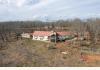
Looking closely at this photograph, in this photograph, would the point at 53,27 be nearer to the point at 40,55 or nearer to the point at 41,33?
the point at 41,33

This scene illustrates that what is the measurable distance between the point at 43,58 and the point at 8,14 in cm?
90

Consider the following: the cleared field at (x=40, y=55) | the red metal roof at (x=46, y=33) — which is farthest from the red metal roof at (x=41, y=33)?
the cleared field at (x=40, y=55)

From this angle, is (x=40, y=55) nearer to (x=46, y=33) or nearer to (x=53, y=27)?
(x=46, y=33)

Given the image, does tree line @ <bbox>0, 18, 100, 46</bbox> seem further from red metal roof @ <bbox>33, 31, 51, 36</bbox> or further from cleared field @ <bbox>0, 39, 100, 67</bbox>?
cleared field @ <bbox>0, 39, 100, 67</bbox>

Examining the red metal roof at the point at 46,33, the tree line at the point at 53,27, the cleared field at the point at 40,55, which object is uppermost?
the tree line at the point at 53,27

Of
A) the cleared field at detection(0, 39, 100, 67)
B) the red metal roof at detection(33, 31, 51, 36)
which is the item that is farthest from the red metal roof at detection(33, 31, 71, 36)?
the cleared field at detection(0, 39, 100, 67)

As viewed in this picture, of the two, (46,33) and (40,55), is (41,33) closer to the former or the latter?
(46,33)

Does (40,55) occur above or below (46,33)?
below

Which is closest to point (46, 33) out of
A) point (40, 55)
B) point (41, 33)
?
point (41, 33)

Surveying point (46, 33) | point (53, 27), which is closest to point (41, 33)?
point (46, 33)

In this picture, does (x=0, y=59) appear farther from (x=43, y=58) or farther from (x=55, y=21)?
(x=55, y=21)

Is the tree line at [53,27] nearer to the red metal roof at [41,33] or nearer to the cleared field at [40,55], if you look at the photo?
the red metal roof at [41,33]

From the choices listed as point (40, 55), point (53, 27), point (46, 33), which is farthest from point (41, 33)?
point (40, 55)

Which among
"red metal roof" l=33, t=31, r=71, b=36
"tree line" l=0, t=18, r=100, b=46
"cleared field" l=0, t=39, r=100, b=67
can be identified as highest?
"tree line" l=0, t=18, r=100, b=46
